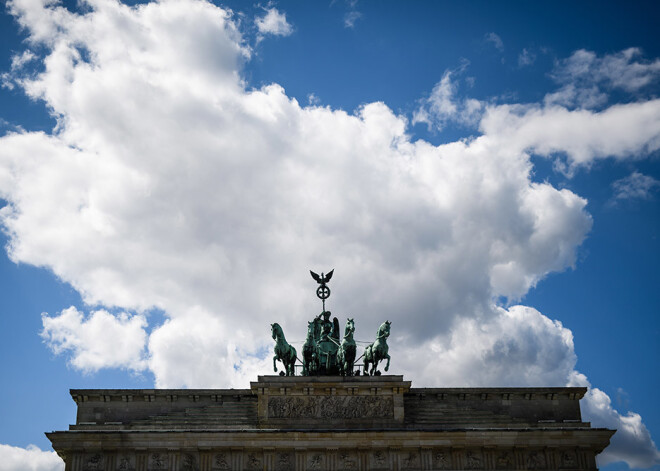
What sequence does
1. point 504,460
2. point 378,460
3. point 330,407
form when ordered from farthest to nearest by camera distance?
1. point 330,407
2. point 504,460
3. point 378,460

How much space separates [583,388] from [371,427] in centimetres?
1059

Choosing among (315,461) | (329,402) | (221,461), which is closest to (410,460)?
(315,461)

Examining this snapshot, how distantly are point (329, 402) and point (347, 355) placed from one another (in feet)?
8.19

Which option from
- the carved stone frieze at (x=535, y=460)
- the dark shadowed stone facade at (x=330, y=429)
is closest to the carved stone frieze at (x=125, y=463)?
the dark shadowed stone facade at (x=330, y=429)

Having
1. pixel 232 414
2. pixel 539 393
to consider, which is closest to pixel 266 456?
pixel 232 414

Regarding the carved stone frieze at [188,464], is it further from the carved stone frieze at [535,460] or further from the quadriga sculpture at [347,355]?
the carved stone frieze at [535,460]

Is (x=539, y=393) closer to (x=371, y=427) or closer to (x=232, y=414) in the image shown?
(x=371, y=427)

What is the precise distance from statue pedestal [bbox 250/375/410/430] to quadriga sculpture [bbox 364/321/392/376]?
41.1 inches

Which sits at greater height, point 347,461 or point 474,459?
point 474,459

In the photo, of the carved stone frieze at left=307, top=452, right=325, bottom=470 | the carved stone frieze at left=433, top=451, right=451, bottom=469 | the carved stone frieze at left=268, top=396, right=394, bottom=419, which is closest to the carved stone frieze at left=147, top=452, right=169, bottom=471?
the carved stone frieze at left=268, top=396, right=394, bottom=419

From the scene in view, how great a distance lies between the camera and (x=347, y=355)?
3959cm

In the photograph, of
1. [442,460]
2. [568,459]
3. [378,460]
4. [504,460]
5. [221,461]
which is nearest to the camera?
[221,461]

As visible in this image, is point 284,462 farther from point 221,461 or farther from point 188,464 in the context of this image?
point 188,464

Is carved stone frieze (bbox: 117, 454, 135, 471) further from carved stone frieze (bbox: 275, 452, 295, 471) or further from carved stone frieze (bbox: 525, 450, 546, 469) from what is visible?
carved stone frieze (bbox: 525, 450, 546, 469)
